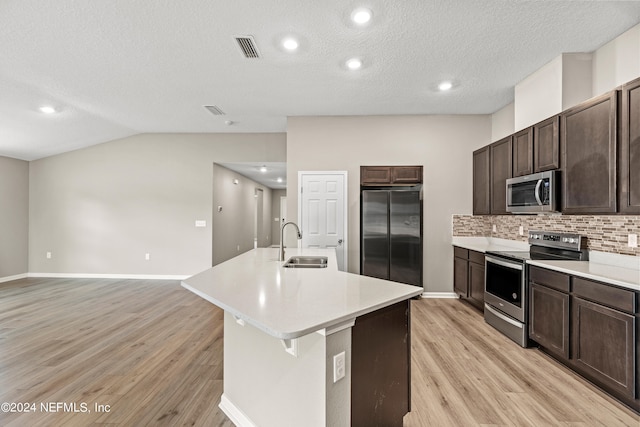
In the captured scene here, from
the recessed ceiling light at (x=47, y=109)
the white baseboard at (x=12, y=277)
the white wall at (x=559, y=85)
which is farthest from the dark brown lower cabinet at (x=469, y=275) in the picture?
the white baseboard at (x=12, y=277)

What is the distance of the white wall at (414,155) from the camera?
4.72 meters

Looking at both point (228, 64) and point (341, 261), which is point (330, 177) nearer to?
point (341, 261)

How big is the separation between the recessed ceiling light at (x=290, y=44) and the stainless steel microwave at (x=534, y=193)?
9.06ft

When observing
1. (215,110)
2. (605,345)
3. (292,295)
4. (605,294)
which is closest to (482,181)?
(605,294)

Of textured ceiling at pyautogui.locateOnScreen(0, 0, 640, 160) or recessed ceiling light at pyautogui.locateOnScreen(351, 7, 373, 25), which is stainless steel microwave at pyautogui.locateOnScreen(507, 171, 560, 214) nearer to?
textured ceiling at pyautogui.locateOnScreen(0, 0, 640, 160)

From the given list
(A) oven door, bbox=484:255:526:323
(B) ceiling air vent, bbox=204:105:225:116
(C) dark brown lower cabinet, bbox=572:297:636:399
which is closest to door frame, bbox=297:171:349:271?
(B) ceiling air vent, bbox=204:105:225:116

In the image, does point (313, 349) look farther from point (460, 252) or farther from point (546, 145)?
point (460, 252)

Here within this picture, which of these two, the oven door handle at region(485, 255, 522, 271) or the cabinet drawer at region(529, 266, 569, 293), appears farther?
the oven door handle at region(485, 255, 522, 271)

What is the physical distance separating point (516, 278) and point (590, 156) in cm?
128

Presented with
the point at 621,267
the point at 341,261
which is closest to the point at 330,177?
the point at 341,261

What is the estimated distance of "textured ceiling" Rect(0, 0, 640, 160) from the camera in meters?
2.36

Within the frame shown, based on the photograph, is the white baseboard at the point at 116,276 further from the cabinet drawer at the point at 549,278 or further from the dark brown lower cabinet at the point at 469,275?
the cabinet drawer at the point at 549,278

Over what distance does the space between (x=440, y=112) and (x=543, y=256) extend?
2595 mm

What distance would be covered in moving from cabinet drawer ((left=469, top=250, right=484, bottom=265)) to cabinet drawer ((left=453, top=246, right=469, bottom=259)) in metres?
0.11
